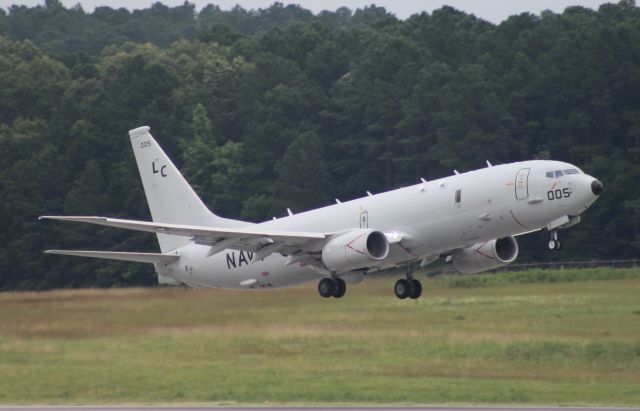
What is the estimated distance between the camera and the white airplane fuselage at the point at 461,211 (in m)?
43.7

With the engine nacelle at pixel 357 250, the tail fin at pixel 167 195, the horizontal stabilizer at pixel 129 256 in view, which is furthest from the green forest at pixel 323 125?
the engine nacelle at pixel 357 250

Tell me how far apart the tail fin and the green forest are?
→ 87.1 ft

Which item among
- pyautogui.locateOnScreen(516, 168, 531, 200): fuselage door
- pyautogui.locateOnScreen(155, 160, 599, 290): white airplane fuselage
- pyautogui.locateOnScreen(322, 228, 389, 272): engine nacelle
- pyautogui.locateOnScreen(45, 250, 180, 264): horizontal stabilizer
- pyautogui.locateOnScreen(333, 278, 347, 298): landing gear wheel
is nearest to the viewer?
pyautogui.locateOnScreen(155, 160, 599, 290): white airplane fuselage

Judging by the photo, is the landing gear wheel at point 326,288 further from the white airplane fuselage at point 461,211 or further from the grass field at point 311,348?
the grass field at point 311,348

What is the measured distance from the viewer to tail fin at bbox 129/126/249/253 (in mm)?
52812

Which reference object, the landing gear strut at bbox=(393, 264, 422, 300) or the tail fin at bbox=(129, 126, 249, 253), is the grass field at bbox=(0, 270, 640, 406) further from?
the tail fin at bbox=(129, 126, 249, 253)

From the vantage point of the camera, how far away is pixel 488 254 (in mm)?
47344

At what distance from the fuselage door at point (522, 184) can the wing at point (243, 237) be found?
6.03 meters

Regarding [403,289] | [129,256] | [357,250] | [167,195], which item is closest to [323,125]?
[167,195]

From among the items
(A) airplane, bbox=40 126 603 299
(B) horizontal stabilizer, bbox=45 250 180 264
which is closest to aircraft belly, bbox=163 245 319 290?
(A) airplane, bbox=40 126 603 299

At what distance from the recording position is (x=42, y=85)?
110188mm

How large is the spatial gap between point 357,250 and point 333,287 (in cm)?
239

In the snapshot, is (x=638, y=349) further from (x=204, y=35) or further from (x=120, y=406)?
(x=204, y=35)

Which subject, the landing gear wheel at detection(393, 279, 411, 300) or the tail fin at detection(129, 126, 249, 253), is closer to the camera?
the landing gear wheel at detection(393, 279, 411, 300)
